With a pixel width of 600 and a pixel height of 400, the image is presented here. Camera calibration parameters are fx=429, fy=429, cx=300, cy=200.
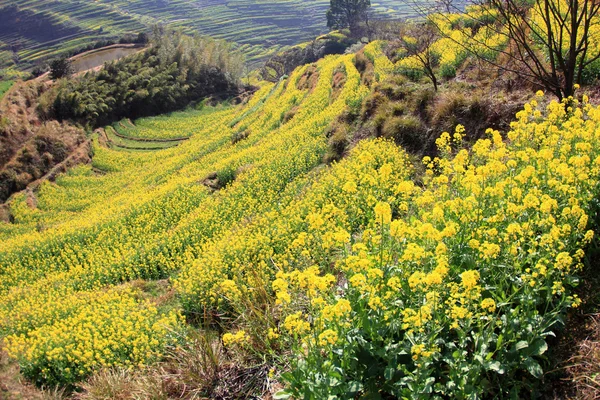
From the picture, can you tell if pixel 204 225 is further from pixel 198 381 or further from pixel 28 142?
pixel 28 142

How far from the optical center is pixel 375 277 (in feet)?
14.1

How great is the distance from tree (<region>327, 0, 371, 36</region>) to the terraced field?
1304 inches

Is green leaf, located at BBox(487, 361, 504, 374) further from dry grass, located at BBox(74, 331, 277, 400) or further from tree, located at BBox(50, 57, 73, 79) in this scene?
tree, located at BBox(50, 57, 73, 79)

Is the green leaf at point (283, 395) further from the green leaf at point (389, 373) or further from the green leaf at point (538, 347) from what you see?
the green leaf at point (538, 347)

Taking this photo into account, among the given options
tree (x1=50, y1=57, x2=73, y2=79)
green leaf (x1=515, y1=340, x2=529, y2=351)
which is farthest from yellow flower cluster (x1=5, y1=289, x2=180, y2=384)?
tree (x1=50, y1=57, x2=73, y2=79)

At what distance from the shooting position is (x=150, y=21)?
5704 inches

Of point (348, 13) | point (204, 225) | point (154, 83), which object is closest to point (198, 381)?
point (204, 225)

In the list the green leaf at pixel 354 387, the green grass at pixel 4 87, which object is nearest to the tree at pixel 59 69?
the green grass at pixel 4 87

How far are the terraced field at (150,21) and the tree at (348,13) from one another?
33.1 m

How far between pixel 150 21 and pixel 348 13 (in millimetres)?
88007

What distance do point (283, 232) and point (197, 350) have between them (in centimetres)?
477

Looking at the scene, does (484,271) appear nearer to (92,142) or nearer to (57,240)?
(57,240)

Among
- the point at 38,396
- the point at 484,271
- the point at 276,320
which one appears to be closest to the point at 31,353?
the point at 38,396

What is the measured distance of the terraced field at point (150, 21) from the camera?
12288 cm
